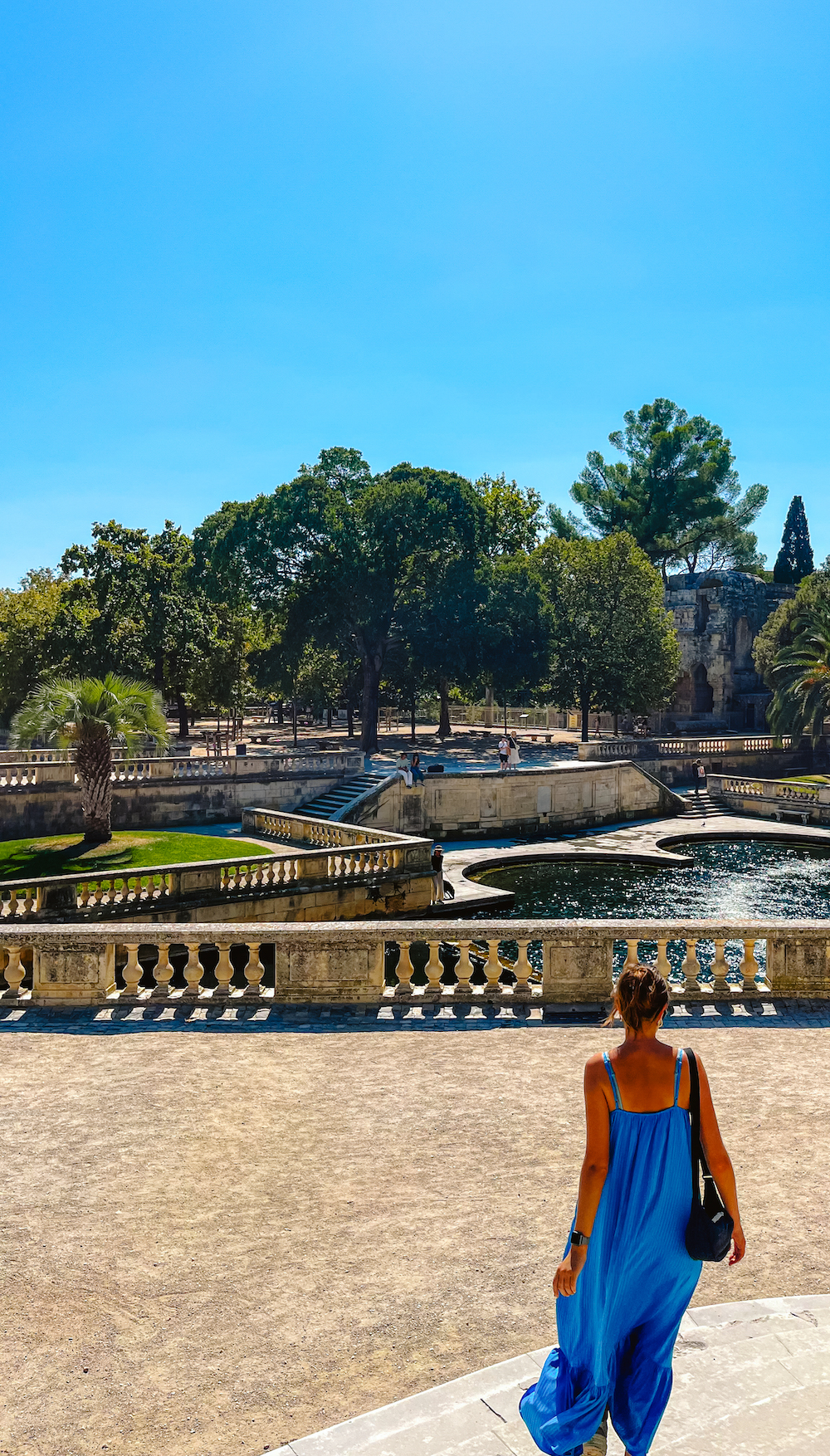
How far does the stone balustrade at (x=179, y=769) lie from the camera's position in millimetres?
30578

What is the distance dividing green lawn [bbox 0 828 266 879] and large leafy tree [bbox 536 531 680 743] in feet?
88.0

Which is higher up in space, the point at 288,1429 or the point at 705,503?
the point at 705,503

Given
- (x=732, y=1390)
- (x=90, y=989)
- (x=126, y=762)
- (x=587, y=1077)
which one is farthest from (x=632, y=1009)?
(x=126, y=762)

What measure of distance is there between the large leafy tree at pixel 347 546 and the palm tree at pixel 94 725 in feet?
59.4

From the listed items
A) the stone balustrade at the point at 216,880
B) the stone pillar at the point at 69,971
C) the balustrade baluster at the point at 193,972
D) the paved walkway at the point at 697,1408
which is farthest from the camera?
the stone balustrade at the point at 216,880

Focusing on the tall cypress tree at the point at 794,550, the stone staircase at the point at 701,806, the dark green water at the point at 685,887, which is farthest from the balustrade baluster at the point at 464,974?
the tall cypress tree at the point at 794,550

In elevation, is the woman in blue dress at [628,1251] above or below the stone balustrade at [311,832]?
above

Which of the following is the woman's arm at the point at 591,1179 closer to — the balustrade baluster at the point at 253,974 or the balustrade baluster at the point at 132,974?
the balustrade baluster at the point at 253,974

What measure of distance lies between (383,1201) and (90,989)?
17.3 ft

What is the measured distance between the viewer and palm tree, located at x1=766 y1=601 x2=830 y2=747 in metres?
44.6

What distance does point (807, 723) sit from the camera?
44.6 m

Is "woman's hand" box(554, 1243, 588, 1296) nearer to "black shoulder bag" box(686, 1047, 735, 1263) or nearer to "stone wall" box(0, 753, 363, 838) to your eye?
"black shoulder bag" box(686, 1047, 735, 1263)

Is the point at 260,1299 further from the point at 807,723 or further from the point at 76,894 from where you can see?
the point at 807,723

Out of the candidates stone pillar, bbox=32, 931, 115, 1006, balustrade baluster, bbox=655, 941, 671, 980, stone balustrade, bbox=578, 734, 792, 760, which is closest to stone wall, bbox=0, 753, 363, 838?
stone balustrade, bbox=578, 734, 792, 760
